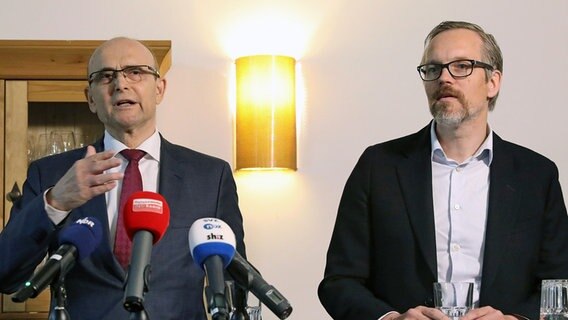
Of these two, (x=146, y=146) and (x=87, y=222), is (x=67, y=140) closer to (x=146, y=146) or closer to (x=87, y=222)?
(x=146, y=146)

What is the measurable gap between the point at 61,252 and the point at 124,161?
3.09 ft

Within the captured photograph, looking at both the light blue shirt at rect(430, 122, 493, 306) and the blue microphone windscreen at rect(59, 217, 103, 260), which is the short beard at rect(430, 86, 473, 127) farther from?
the blue microphone windscreen at rect(59, 217, 103, 260)

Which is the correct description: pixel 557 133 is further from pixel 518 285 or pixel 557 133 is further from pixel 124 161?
pixel 124 161

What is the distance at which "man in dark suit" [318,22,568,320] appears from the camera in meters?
2.61

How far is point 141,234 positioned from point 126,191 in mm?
912

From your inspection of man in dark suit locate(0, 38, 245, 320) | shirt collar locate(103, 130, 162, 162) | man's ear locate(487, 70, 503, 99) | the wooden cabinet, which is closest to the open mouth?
man in dark suit locate(0, 38, 245, 320)

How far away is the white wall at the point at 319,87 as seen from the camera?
173 inches

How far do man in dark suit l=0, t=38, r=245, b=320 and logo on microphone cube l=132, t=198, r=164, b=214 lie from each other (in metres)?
0.56

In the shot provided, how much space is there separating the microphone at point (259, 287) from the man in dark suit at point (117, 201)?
2.26 ft

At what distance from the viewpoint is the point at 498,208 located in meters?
2.65

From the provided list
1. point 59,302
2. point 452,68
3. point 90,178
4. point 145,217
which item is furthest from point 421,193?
point 59,302

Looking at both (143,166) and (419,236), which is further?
(143,166)

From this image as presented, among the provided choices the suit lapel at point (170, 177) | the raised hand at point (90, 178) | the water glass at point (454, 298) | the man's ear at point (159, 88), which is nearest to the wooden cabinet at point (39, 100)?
the man's ear at point (159, 88)

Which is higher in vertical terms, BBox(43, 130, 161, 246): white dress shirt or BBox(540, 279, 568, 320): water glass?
BBox(43, 130, 161, 246): white dress shirt
